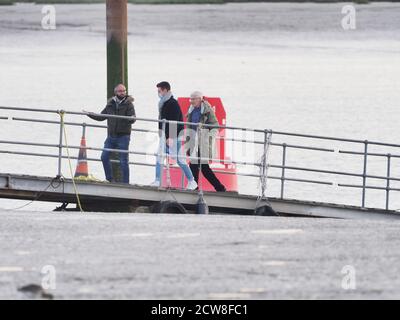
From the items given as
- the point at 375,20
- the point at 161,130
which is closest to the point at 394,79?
the point at 375,20

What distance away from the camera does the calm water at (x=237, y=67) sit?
55.8 metres

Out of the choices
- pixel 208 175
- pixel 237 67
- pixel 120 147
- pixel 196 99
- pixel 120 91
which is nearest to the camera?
pixel 196 99

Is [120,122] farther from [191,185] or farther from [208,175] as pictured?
[208,175]

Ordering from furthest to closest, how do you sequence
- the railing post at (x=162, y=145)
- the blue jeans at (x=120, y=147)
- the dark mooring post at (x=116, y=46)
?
the dark mooring post at (x=116, y=46), the blue jeans at (x=120, y=147), the railing post at (x=162, y=145)

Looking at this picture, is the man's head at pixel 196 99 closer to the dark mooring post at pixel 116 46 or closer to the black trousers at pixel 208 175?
the black trousers at pixel 208 175

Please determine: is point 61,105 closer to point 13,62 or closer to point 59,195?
point 13,62

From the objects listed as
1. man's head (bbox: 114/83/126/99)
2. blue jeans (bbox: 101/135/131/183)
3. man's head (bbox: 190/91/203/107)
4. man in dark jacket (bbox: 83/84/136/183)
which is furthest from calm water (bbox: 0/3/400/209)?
man's head (bbox: 190/91/203/107)

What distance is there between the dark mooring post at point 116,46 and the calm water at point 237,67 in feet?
62.1

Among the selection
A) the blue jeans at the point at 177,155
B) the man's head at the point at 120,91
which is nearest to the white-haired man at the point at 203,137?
the blue jeans at the point at 177,155

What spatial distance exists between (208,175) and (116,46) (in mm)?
3153

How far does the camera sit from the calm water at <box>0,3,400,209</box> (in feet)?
183

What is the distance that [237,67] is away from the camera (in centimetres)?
10038

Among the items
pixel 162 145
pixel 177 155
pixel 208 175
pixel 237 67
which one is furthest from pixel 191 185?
pixel 237 67

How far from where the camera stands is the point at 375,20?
354 feet
